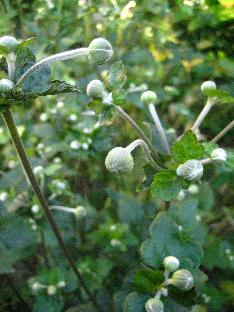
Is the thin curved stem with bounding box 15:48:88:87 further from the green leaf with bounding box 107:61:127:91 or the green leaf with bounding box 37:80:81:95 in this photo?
the green leaf with bounding box 107:61:127:91

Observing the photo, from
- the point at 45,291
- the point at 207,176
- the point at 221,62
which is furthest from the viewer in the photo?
the point at 221,62

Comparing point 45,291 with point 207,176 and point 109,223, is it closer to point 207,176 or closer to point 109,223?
point 109,223

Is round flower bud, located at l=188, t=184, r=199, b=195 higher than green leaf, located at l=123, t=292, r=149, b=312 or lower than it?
lower

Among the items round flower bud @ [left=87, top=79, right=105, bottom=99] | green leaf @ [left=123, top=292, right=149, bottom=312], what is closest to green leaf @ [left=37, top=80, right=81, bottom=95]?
round flower bud @ [left=87, top=79, right=105, bottom=99]

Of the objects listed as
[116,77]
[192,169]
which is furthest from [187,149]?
[116,77]

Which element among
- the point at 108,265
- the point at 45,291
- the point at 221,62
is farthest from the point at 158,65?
the point at 45,291

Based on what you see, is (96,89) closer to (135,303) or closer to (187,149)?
(187,149)

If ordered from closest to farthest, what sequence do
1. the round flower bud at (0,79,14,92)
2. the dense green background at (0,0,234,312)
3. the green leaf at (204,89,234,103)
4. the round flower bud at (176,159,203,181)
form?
the round flower bud at (0,79,14,92) → the round flower bud at (176,159,203,181) → the green leaf at (204,89,234,103) → the dense green background at (0,0,234,312)

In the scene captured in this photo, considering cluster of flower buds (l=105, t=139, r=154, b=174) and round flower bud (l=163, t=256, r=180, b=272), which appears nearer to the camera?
cluster of flower buds (l=105, t=139, r=154, b=174)
